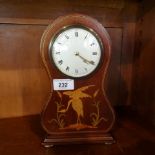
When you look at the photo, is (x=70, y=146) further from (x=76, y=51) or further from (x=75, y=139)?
(x=76, y=51)

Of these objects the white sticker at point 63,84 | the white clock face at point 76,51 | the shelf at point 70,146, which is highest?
the white clock face at point 76,51

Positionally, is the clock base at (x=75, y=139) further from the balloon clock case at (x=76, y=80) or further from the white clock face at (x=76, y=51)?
the white clock face at (x=76, y=51)

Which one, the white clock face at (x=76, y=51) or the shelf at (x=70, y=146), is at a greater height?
the white clock face at (x=76, y=51)

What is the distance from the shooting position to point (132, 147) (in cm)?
68

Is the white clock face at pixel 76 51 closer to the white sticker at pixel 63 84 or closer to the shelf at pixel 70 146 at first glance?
the white sticker at pixel 63 84

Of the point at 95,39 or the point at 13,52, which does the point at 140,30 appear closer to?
the point at 95,39

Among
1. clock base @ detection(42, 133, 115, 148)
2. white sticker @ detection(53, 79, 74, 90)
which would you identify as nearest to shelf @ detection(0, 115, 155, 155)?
clock base @ detection(42, 133, 115, 148)

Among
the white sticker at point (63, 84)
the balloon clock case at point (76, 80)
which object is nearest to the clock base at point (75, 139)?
the balloon clock case at point (76, 80)

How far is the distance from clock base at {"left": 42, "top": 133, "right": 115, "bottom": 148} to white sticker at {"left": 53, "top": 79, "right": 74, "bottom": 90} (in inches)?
6.3

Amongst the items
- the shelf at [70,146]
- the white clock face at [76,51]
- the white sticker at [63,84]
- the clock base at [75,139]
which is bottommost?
the shelf at [70,146]

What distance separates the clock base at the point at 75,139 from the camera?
26.9 inches

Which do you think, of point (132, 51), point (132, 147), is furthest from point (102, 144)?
point (132, 51)

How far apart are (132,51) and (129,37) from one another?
6cm

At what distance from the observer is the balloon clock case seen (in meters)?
0.63
